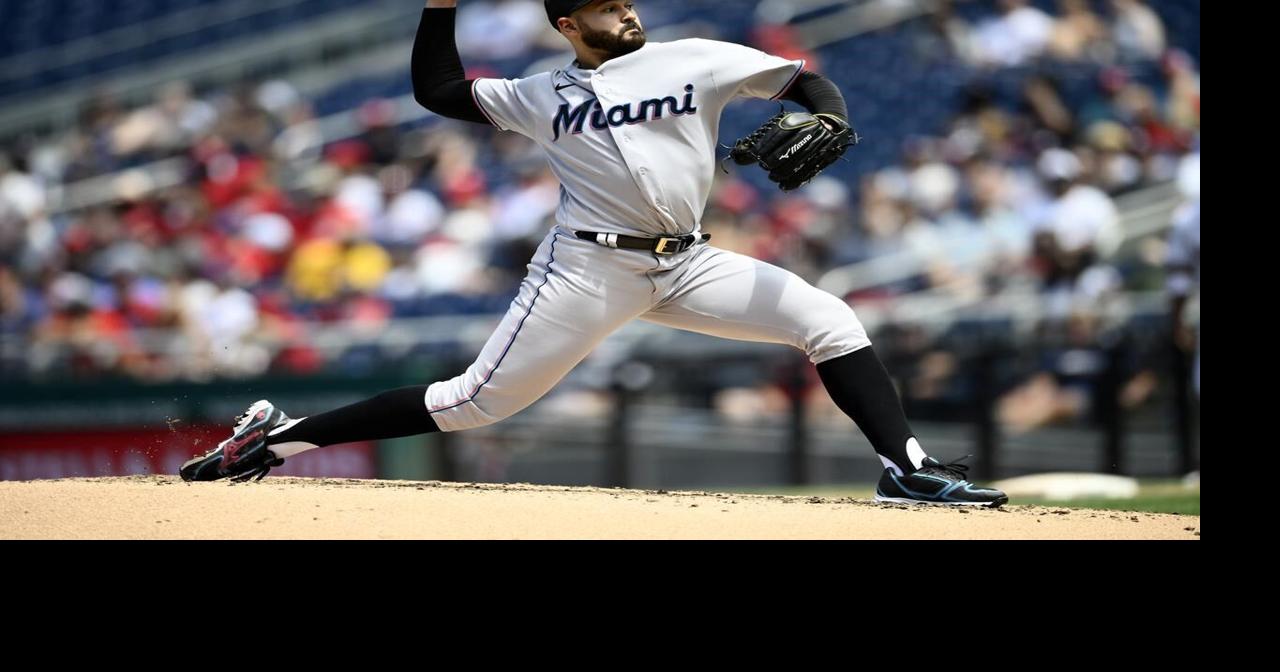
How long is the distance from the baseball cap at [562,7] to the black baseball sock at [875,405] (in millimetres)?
1205

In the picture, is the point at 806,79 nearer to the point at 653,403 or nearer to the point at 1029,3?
the point at 653,403

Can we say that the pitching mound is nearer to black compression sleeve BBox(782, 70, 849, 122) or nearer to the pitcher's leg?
the pitcher's leg

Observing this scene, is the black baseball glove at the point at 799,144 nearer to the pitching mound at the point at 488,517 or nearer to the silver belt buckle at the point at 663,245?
the silver belt buckle at the point at 663,245

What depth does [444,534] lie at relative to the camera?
12.1 ft

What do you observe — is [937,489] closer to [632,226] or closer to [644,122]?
[632,226]

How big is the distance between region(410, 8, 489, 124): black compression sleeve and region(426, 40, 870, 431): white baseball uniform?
55mm

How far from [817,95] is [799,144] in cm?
23

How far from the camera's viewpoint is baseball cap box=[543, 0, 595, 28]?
3996 millimetres

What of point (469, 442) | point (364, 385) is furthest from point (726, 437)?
point (364, 385)

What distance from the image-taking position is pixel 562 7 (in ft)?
13.2

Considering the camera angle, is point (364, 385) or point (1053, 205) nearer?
point (364, 385)

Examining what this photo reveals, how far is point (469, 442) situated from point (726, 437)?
1514mm

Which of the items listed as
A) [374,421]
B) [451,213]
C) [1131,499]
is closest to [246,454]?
Answer: [374,421]

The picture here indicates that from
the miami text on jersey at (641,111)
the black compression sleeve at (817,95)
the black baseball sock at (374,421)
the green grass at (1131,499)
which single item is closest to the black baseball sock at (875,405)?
the black compression sleeve at (817,95)
